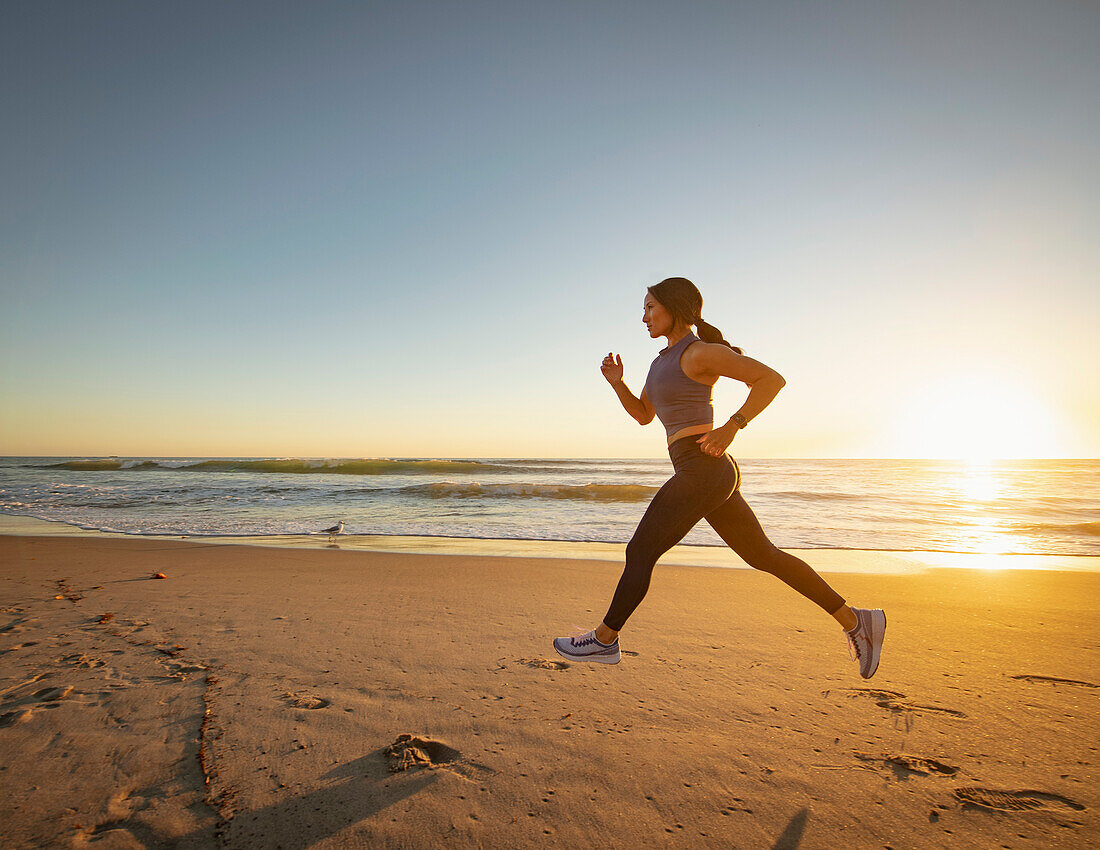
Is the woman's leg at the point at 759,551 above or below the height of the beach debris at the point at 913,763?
above

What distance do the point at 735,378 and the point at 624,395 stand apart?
71 cm

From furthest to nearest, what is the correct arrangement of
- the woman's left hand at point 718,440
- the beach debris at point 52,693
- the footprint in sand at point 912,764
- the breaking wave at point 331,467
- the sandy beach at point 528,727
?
the breaking wave at point 331,467, the beach debris at point 52,693, the woman's left hand at point 718,440, the footprint in sand at point 912,764, the sandy beach at point 528,727

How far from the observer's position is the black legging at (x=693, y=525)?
2.56m

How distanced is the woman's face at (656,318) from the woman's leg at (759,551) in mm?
881

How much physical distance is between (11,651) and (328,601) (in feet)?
6.25

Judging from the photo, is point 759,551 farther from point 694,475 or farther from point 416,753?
point 416,753

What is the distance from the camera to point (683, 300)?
2.77 metres

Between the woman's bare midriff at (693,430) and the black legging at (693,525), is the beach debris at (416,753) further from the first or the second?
the woman's bare midriff at (693,430)

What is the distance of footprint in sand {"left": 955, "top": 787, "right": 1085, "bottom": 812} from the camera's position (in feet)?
6.04

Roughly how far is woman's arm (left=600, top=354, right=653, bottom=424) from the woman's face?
1.10ft

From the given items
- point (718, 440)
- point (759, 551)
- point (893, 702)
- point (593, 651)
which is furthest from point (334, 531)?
point (893, 702)

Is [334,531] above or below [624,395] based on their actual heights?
below

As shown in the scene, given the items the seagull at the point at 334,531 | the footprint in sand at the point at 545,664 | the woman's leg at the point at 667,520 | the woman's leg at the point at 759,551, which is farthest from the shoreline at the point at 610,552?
the woman's leg at the point at 667,520

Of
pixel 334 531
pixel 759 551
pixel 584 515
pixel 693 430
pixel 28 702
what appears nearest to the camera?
pixel 28 702
